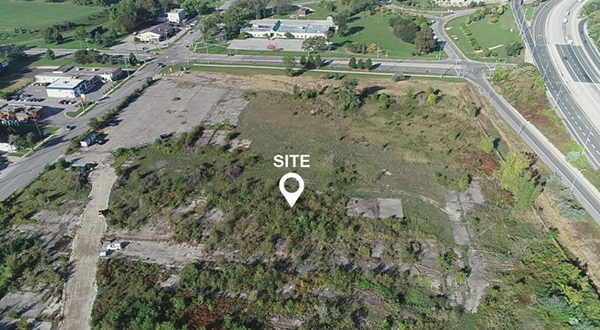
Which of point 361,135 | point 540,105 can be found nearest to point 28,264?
point 361,135

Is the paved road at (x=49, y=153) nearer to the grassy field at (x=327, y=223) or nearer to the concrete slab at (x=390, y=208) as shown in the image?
the grassy field at (x=327, y=223)

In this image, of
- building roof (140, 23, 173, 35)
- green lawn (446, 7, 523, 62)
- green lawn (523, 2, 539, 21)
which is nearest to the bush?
green lawn (446, 7, 523, 62)

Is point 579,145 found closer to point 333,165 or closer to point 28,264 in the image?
point 333,165

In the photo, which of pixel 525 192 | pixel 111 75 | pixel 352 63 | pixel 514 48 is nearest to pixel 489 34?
pixel 514 48

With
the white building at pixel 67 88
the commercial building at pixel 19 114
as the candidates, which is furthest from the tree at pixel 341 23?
the commercial building at pixel 19 114

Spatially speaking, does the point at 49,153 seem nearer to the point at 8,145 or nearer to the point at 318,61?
the point at 8,145

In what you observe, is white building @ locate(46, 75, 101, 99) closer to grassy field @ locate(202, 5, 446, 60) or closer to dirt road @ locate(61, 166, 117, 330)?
grassy field @ locate(202, 5, 446, 60)

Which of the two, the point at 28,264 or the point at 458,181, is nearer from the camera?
the point at 28,264
